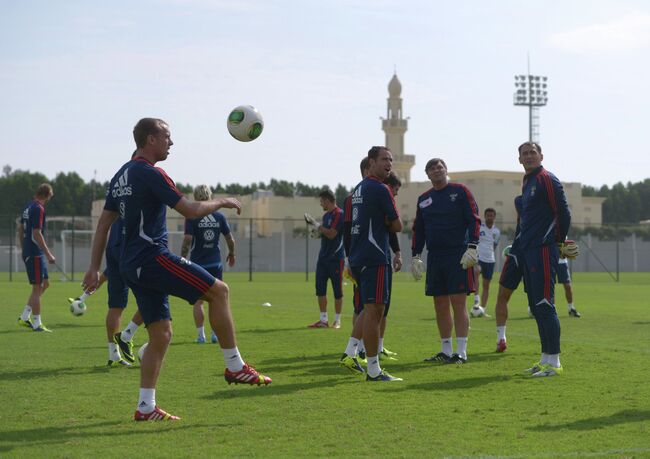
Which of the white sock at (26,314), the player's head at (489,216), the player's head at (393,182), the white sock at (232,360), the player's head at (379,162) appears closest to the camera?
the white sock at (232,360)

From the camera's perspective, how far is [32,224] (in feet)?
49.0

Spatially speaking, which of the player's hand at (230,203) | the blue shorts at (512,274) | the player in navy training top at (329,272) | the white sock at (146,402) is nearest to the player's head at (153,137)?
the player's hand at (230,203)

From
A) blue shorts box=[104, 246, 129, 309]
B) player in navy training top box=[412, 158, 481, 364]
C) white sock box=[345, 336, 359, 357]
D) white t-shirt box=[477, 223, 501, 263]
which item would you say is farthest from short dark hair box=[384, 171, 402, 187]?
white t-shirt box=[477, 223, 501, 263]

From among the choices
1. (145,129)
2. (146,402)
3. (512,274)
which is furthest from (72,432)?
(512,274)

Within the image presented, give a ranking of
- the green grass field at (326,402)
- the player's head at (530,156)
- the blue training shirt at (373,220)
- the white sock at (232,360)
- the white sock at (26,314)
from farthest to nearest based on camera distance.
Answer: the white sock at (26,314), the player's head at (530,156), the blue training shirt at (373,220), the white sock at (232,360), the green grass field at (326,402)

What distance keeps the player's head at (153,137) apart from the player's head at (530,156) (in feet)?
14.5

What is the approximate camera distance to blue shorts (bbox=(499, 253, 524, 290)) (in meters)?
12.3

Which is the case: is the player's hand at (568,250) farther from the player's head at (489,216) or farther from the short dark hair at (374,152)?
the player's head at (489,216)

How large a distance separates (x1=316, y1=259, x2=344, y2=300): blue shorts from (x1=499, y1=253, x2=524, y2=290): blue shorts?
4581mm

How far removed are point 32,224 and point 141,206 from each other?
8469 millimetres

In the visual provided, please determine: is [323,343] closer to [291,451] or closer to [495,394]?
[495,394]

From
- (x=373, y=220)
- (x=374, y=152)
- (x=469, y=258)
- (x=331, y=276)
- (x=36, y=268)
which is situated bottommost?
(x=331, y=276)

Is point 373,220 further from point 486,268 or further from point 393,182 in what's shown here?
point 486,268

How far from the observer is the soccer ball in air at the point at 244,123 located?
33.0 ft
